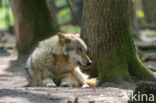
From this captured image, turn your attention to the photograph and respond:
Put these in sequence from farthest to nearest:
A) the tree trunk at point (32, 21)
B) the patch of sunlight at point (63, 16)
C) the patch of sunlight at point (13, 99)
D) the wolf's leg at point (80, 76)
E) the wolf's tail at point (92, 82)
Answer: the patch of sunlight at point (63, 16) → the tree trunk at point (32, 21) → the wolf's leg at point (80, 76) → the wolf's tail at point (92, 82) → the patch of sunlight at point (13, 99)

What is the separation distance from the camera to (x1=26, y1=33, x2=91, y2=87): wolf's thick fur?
7672mm

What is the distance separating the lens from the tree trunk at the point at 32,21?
1445cm

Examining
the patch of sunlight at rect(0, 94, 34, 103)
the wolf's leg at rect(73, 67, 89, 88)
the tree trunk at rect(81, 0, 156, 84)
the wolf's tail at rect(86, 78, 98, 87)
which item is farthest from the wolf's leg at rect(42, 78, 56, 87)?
the patch of sunlight at rect(0, 94, 34, 103)

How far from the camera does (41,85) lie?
800cm

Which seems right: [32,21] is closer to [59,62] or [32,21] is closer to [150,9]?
[59,62]

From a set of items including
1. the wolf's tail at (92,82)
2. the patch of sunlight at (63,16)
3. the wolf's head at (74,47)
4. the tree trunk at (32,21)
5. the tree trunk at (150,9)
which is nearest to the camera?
the wolf's head at (74,47)

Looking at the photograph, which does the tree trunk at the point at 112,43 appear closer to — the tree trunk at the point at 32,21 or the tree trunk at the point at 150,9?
the tree trunk at the point at 32,21

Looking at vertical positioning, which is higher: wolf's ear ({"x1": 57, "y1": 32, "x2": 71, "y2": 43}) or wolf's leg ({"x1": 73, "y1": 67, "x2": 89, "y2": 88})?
wolf's ear ({"x1": 57, "y1": 32, "x2": 71, "y2": 43})

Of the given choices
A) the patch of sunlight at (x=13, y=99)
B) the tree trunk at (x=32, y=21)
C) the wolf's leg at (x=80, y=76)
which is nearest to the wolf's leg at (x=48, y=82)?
the wolf's leg at (x=80, y=76)

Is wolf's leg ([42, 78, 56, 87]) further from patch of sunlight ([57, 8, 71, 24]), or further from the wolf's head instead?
patch of sunlight ([57, 8, 71, 24])

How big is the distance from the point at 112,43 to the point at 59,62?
56.2 inches

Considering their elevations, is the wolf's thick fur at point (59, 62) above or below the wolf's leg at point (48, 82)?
above

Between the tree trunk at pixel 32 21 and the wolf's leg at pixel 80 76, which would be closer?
the wolf's leg at pixel 80 76

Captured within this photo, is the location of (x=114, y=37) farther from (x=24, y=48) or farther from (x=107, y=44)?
(x=24, y=48)
